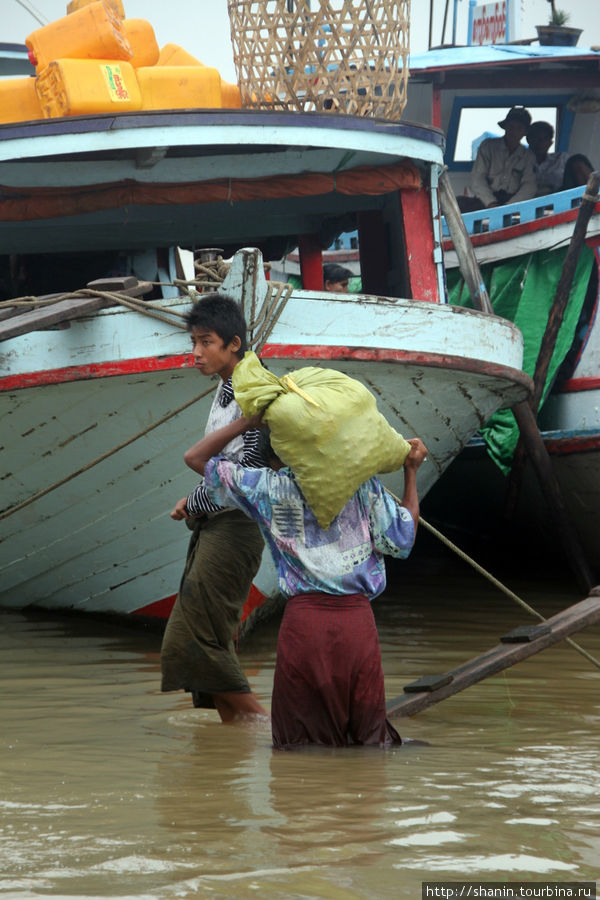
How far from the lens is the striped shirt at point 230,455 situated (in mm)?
3951

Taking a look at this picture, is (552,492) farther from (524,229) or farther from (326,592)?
(326,592)

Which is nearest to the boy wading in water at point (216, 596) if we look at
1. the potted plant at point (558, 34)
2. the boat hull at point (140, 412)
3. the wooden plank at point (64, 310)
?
the wooden plank at point (64, 310)

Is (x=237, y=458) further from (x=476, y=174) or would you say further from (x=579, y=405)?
(x=476, y=174)

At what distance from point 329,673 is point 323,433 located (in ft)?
2.21

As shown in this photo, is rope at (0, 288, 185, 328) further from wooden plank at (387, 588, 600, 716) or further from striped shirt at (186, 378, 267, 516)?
wooden plank at (387, 588, 600, 716)

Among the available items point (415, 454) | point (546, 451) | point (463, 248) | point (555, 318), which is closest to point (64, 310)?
point (415, 454)

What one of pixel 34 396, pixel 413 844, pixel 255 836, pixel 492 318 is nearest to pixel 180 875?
pixel 255 836

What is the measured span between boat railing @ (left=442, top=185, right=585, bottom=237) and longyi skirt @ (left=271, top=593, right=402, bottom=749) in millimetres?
6110

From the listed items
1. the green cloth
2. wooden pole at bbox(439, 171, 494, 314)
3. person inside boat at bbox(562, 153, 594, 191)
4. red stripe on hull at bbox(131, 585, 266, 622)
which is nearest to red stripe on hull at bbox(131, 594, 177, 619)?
red stripe on hull at bbox(131, 585, 266, 622)

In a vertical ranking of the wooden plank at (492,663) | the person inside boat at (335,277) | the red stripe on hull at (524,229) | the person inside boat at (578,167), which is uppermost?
the person inside boat at (578,167)

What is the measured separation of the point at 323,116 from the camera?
20.0ft

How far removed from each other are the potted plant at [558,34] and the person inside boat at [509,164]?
5.07 ft

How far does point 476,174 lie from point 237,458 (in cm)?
694

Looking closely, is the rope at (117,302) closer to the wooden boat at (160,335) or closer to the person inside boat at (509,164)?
the wooden boat at (160,335)
